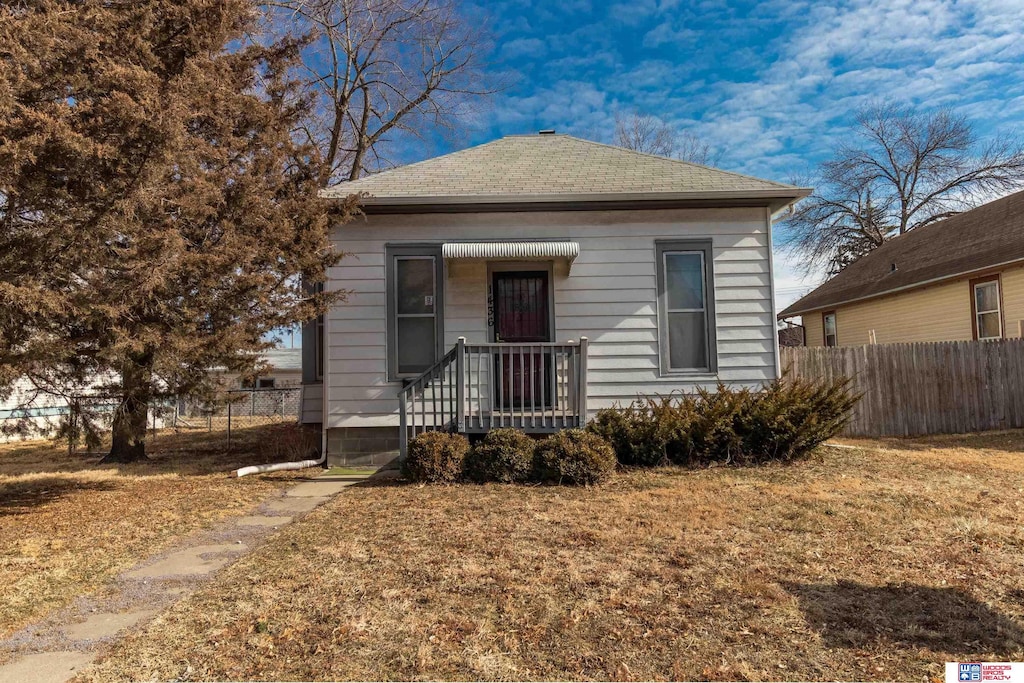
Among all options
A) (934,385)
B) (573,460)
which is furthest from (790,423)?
(934,385)

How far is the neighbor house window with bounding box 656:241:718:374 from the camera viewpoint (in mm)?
8070

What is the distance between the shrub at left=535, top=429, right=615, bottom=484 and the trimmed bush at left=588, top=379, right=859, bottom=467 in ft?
2.25

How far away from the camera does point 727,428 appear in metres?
7.00

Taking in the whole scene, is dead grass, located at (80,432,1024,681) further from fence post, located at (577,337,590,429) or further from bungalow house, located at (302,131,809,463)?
bungalow house, located at (302,131,809,463)

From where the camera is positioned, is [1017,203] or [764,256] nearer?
[764,256]

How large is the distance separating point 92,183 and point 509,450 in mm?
4458

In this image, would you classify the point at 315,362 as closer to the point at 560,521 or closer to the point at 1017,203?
the point at 560,521

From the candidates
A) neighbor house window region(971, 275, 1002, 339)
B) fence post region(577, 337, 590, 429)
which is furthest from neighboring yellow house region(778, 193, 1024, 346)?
fence post region(577, 337, 590, 429)

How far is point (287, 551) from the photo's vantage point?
4.27m

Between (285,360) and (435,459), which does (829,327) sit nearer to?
(435,459)

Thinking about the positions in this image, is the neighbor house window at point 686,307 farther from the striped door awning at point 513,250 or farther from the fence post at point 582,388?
the fence post at point 582,388

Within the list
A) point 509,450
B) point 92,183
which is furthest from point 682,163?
point 92,183

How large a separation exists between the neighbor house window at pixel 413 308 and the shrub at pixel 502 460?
1.91 meters

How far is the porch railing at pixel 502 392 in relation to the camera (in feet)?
22.7
